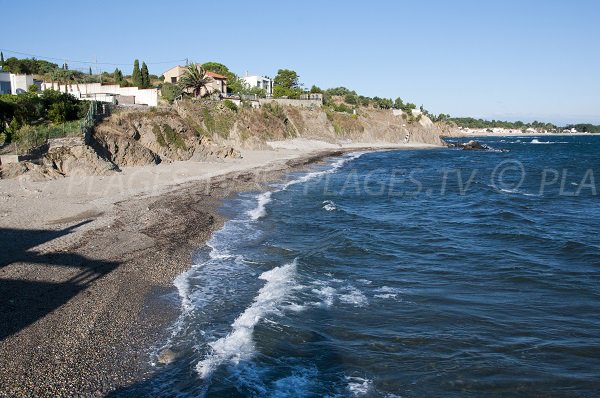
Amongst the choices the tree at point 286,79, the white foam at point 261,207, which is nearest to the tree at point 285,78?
the tree at point 286,79

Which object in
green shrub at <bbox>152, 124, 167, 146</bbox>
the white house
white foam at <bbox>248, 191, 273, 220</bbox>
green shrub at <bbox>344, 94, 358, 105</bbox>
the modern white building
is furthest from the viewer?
green shrub at <bbox>344, 94, 358, 105</bbox>

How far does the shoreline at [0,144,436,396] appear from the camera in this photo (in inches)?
357

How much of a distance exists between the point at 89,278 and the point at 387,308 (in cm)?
873

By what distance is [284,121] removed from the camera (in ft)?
256

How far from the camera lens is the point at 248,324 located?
11.7 m

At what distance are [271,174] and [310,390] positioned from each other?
34788mm

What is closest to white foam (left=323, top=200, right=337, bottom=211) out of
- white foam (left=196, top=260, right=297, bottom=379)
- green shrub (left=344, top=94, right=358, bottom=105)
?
white foam (left=196, top=260, right=297, bottom=379)

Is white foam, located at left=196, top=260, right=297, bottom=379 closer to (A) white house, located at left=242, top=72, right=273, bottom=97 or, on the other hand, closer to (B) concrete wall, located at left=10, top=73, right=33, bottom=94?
(B) concrete wall, located at left=10, top=73, right=33, bottom=94

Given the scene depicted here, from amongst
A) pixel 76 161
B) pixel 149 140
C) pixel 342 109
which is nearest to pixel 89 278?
pixel 76 161

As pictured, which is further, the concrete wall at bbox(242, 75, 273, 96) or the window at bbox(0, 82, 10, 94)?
the concrete wall at bbox(242, 75, 273, 96)

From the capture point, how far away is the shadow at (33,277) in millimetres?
10969

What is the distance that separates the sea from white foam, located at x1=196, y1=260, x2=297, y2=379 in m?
0.05

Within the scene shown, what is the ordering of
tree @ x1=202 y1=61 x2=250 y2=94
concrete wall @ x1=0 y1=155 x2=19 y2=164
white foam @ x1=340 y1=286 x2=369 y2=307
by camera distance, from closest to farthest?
white foam @ x1=340 y1=286 x2=369 y2=307 < concrete wall @ x1=0 y1=155 x2=19 y2=164 < tree @ x1=202 y1=61 x2=250 y2=94

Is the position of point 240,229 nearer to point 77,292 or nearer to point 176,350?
point 77,292
